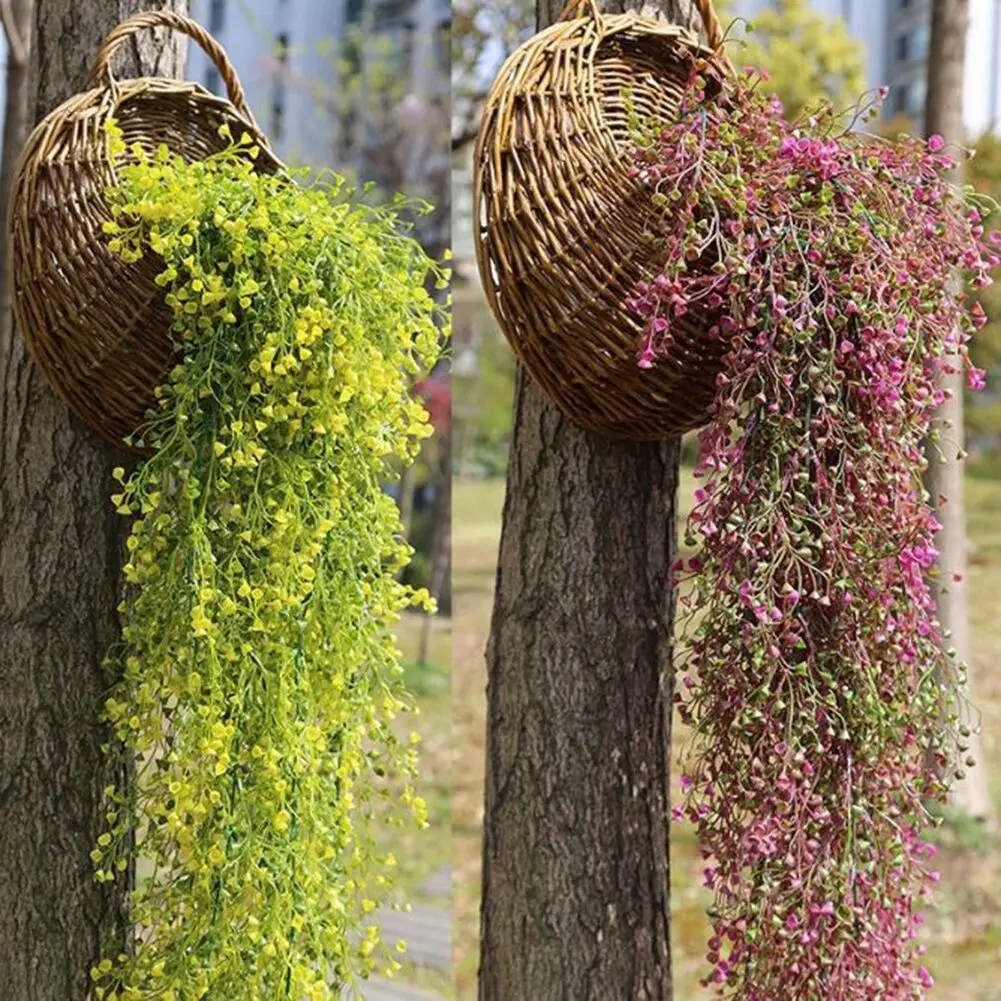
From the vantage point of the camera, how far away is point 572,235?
61.9 inches

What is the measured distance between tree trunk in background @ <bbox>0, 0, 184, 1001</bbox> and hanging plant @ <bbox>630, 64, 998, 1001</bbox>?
0.79m

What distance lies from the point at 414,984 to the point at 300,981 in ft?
5.72

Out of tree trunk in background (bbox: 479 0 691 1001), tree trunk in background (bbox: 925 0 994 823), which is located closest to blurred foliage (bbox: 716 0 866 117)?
tree trunk in background (bbox: 925 0 994 823)

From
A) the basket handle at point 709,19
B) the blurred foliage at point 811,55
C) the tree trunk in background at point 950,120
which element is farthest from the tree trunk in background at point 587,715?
the blurred foliage at point 811,55

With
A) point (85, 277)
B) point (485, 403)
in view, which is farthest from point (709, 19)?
point (485, 403)

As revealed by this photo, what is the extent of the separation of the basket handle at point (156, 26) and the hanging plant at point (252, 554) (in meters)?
0.12

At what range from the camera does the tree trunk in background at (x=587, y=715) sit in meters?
1.87

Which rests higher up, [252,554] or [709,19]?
[709,19]

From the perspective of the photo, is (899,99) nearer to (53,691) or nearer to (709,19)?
(709,19)

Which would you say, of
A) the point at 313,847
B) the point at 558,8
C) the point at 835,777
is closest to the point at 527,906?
the point at 313,847

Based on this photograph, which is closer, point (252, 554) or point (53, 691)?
point (252, 554)

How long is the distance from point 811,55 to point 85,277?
3337mm

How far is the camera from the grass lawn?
3479 millimetres

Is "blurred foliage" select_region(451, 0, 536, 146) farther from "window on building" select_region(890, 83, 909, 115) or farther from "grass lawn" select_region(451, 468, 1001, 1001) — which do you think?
"window on building" select_region(890, 83, 909, 115)
